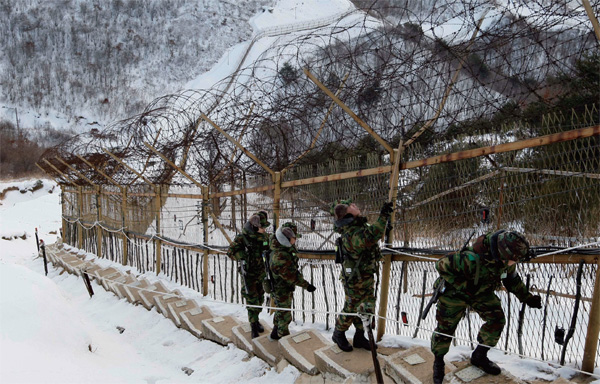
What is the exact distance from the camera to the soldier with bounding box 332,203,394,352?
3320 mm

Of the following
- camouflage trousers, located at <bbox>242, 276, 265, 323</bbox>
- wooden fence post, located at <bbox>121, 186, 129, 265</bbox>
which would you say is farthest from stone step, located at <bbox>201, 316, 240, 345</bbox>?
wooden fence post, located at <bbox>121, 186, 129, 265</bbox>

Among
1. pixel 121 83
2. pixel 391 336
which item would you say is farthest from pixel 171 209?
pixel 121 83

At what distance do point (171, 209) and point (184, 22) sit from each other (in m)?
57.7

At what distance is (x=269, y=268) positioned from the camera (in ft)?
13.1

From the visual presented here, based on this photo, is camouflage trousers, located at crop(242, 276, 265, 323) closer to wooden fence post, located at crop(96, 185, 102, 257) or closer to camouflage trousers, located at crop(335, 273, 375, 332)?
camouflage trousers, located at crop(335, 273, 375, 332)

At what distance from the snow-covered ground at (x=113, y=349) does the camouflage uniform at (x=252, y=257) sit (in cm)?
56

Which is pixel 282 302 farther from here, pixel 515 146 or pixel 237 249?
pixel 515 146

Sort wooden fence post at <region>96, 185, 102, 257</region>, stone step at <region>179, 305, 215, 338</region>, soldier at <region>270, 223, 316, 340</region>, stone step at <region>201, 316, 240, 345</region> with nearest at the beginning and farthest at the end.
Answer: soldier at <region>270, 223, 316, 340</region> < stone step at <region>201, 316, 240, 345</region> < stone step at <region>179, 305, 215, 338</region> < wooden fence post at <region>96, 185, 102, 257</region>

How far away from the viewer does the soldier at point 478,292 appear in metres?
2.57

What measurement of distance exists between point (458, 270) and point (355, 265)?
39.2 inches

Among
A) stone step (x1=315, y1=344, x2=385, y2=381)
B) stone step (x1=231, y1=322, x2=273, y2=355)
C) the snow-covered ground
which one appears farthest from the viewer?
stone step (x1=231, y1=322, x2=273, y2=355)

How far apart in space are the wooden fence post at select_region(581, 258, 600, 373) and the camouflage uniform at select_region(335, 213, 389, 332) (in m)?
1.48

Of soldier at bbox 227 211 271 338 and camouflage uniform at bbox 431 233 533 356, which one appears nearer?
camouflage uniform at bbox 431 233 533 356

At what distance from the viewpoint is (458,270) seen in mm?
2611
